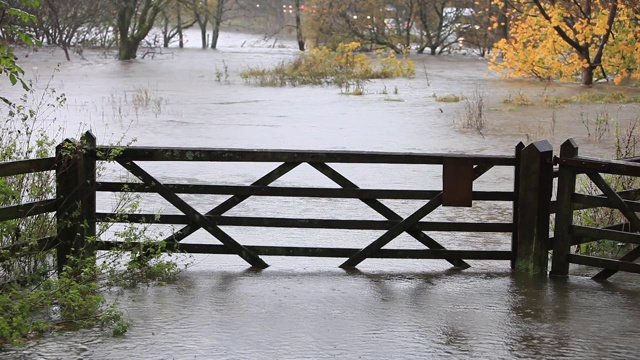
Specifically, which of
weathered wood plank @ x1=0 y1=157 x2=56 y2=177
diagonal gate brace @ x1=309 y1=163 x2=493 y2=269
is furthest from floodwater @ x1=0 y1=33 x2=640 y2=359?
weathered wood plank @ x1=0 y1=157 x2=56 y2=177

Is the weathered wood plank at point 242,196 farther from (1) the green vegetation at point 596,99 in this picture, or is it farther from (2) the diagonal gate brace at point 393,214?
(1) the green vegetation at point 596,99

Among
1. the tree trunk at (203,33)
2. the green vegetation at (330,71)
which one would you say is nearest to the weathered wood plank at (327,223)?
the green vegetation at (330,71)

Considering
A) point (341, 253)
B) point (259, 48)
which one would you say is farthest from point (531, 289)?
point (259, 48)

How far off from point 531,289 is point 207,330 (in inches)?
116

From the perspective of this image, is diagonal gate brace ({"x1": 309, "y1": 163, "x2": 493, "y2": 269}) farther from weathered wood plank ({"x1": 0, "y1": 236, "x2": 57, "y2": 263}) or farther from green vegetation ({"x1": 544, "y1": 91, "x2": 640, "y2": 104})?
green vegetation ({"x1": 544, "y1": 91, "x2": 640, "y2": 104})

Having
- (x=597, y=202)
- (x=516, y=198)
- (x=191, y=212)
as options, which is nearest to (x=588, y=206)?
(x=597, y=202)

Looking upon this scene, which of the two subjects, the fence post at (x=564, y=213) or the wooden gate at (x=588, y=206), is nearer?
the wooden gate at (x=588, y=206)

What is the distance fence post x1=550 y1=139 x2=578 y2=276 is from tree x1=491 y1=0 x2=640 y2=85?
17677 mm

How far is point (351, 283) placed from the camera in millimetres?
7828

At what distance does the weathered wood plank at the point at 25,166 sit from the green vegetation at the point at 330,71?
20717 millimetres

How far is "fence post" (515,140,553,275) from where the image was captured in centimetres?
788

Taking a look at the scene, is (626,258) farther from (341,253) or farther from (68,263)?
(68,263)

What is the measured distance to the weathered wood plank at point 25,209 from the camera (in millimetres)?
7105

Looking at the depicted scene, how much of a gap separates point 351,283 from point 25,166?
2.89 metres
